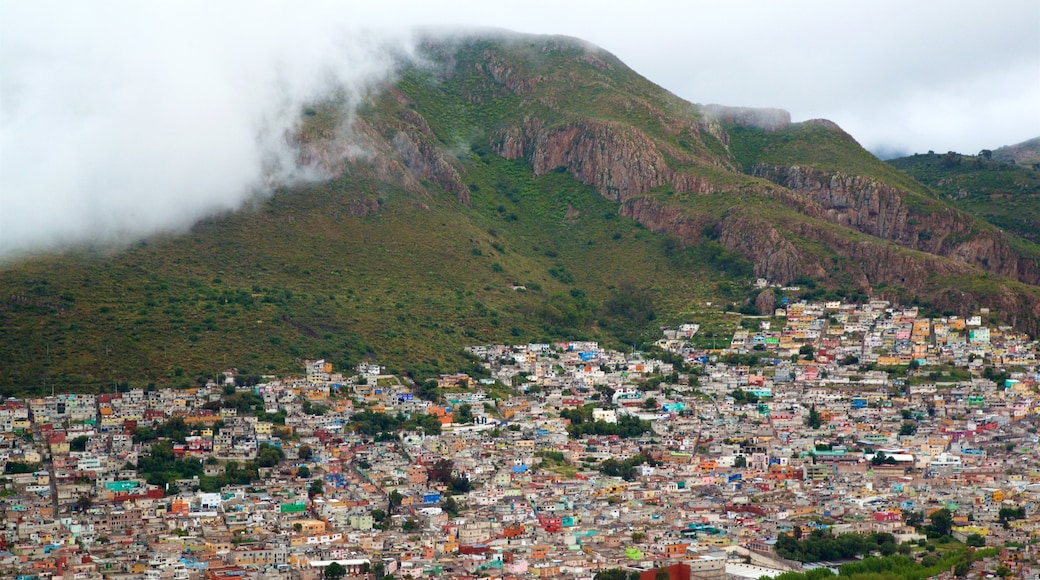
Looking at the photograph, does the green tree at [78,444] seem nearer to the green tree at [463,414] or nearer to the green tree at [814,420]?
the green tree at [463,414]

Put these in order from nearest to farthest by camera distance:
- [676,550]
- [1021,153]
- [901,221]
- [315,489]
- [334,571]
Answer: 1. [334,571]
2. [676,550]
3. [315,489]
4. [901,221]
5. [1021,153]

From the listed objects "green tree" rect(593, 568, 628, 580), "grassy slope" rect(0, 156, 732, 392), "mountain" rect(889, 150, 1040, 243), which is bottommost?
"green tree" rect(593, 568, 628, 580)

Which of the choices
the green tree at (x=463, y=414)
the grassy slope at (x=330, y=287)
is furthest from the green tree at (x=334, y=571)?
the grassy slope at (x=330, y=287)

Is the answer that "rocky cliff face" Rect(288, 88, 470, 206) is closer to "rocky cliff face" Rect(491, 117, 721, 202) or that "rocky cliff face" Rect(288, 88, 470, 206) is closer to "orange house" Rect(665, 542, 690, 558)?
"rocky cliff face" Rect(491, 117, 721, 202)

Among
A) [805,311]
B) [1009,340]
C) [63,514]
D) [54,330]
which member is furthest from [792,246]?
[63,514]

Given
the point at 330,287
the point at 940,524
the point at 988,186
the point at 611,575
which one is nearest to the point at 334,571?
the point at 611,575

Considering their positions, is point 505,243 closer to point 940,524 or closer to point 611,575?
point 940,524

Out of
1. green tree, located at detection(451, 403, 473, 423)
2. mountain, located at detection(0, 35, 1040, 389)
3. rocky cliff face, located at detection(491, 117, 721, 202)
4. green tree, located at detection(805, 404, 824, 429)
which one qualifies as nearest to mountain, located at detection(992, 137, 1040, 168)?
mountain, located at detection(0, 35, 1040, 389)
